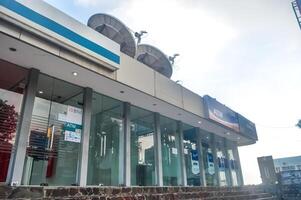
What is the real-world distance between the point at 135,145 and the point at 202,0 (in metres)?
5.28

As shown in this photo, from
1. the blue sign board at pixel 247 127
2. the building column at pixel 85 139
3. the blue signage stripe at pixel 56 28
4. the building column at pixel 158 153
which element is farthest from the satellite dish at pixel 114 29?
the blue sign board at pixel 247 127

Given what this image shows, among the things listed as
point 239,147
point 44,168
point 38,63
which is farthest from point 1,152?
point 239,147

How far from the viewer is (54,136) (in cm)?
602

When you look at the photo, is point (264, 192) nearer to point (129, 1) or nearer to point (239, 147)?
point (239, 147)

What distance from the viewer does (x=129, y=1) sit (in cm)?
721

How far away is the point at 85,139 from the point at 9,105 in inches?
81.8

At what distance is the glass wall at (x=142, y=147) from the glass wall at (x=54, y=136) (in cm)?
223

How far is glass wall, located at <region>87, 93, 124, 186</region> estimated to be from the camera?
22.4 feet

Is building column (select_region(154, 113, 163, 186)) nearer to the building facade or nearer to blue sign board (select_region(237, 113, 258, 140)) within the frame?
the building facade

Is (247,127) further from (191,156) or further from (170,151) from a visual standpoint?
(170,151)

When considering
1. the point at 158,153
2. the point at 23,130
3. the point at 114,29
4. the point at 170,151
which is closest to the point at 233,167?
the point at 170,151

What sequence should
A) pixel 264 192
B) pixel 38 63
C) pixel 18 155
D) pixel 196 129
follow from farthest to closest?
pixel 264 192
pixel 196 129
pixel 38 63
pixel 18 155

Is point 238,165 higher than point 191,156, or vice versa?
point 191,156

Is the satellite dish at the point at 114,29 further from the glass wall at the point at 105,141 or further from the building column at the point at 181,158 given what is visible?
the building column at the point at 181,158
